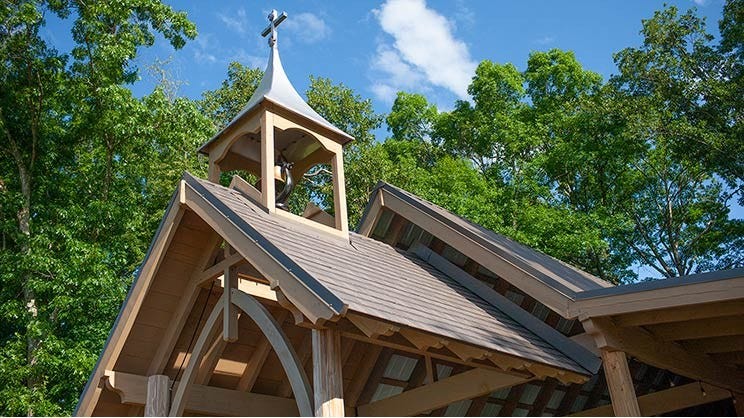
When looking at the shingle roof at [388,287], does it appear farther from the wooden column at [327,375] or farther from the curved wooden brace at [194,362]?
the curved wooden brace at [194,362]

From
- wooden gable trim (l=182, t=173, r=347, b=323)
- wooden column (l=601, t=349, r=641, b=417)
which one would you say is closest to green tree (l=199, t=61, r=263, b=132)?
wooden gable trim (l=182, t=173, r=347, b=323)

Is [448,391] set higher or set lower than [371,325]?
lower

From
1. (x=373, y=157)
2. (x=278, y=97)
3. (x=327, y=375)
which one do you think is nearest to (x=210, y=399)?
(x=327, y=375)

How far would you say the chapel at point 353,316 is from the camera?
520 centimetres

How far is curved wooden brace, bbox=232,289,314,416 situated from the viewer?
484 centimetres

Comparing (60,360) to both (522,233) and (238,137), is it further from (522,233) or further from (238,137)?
(522,233)

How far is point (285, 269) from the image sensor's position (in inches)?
198

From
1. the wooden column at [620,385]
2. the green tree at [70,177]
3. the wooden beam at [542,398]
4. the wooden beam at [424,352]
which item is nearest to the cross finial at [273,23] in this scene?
the wooden beam at [424,352]

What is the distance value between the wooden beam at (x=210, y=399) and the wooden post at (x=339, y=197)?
6.83 feet

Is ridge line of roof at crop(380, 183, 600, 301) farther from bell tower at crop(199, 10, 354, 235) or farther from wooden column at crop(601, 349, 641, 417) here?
bell tower at crop(199, 10, 354, 235)

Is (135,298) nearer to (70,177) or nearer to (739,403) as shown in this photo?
(739,403)

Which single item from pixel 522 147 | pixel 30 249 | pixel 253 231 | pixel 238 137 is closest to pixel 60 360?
pixel 30 249

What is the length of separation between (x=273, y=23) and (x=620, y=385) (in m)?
5.76

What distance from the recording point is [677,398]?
25.0 feet
